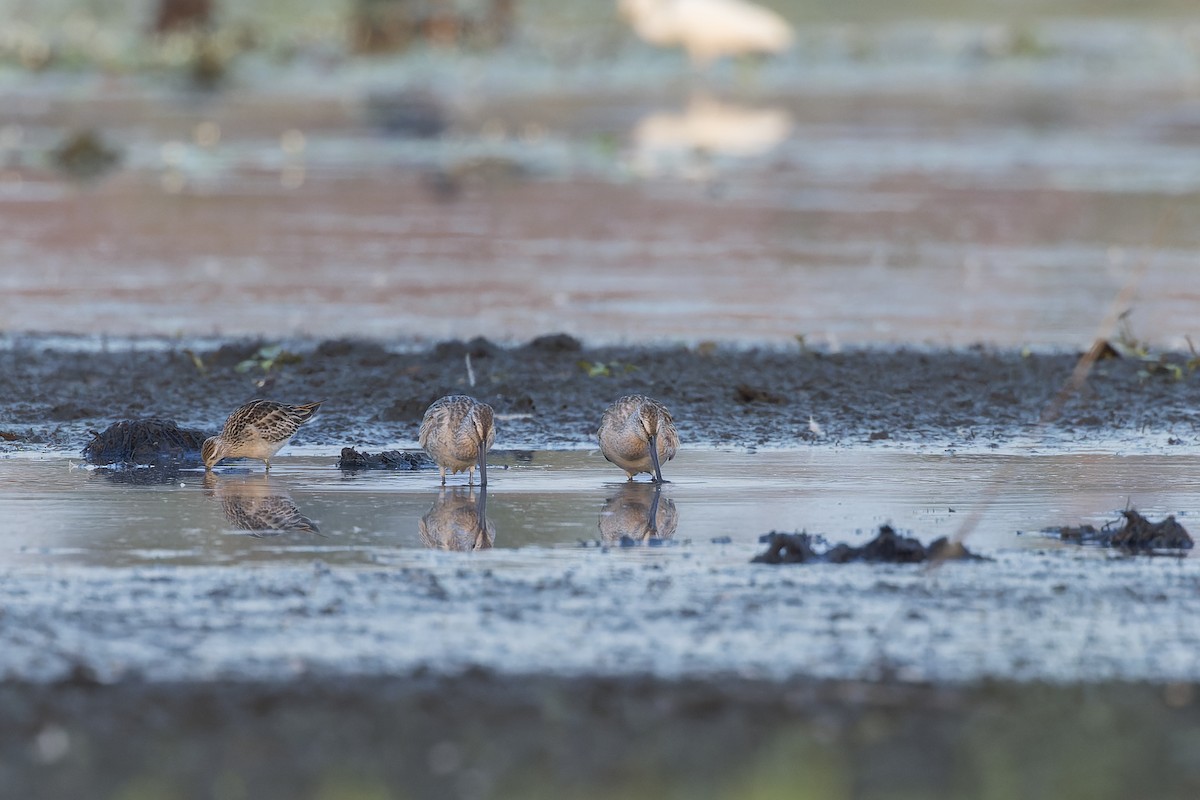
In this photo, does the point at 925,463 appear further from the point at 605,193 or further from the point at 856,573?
the point at 605,193

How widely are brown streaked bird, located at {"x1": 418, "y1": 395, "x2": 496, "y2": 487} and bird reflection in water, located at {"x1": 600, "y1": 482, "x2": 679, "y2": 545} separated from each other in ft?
1.95

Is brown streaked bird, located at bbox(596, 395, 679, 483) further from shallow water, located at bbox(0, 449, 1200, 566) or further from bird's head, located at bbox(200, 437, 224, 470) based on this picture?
bird's head, located at bbox(200, 437, 224, 470)

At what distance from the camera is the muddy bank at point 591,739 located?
5.46 m

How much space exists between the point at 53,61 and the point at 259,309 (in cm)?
2531

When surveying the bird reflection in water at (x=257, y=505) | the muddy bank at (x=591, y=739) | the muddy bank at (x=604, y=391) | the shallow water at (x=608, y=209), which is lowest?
the muddy bank at (x=591, y=739)

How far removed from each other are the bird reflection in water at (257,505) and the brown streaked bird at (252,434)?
112mm

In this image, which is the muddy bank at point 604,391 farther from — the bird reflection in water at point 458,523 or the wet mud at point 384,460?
the bird reflection in water at point 458,523

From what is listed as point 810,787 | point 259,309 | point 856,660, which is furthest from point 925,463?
point 259,309

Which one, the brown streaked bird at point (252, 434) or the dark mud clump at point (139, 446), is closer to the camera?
the brown streaked bird at point (252, 434)

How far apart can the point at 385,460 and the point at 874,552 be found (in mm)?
2925

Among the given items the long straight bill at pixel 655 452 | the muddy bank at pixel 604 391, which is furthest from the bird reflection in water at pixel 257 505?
the long straight bill at pixel 655 452

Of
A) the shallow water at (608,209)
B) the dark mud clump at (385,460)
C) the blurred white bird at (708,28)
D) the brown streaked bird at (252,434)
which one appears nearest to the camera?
the brown streaked bird at (252,434)

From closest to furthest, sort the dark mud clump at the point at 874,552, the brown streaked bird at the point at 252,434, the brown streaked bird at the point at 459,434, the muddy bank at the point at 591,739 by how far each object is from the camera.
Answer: the muddy bank at the point at 591,739, the dark mud clump at the point at 874,552, the brown streaked bird at the point at 459,434, the brown streaked bird at the point at 252,434

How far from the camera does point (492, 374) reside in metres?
11.8
